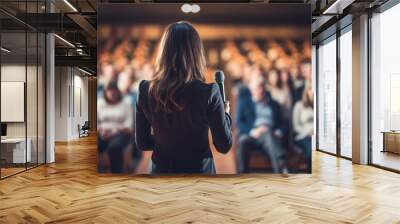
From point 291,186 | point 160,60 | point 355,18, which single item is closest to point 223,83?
point 160,60

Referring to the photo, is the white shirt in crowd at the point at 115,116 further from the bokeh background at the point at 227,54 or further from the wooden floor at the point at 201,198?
the wooden floor at the point at 201,198

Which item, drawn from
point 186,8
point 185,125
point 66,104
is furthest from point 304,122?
point 66,104

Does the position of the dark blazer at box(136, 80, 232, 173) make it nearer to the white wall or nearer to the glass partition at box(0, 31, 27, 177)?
the glass partition at box(0, 31, 27, 177)

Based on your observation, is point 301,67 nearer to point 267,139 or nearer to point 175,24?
point 267,139

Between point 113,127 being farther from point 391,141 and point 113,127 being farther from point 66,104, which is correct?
point 66,104

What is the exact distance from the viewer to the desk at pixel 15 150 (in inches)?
272

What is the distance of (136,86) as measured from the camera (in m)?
6.53

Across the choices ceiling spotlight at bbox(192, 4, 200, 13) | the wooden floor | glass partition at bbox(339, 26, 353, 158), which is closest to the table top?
the wooden floor

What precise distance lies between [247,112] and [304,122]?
38.7 inches

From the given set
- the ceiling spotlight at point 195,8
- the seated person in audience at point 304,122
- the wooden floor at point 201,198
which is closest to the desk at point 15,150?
the wooden floor at point 201,198

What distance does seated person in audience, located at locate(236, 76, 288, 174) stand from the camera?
654 cm

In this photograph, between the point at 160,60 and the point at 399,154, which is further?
the point at 399,154

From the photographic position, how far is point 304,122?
6.58 m

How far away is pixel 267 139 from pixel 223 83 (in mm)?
1208
